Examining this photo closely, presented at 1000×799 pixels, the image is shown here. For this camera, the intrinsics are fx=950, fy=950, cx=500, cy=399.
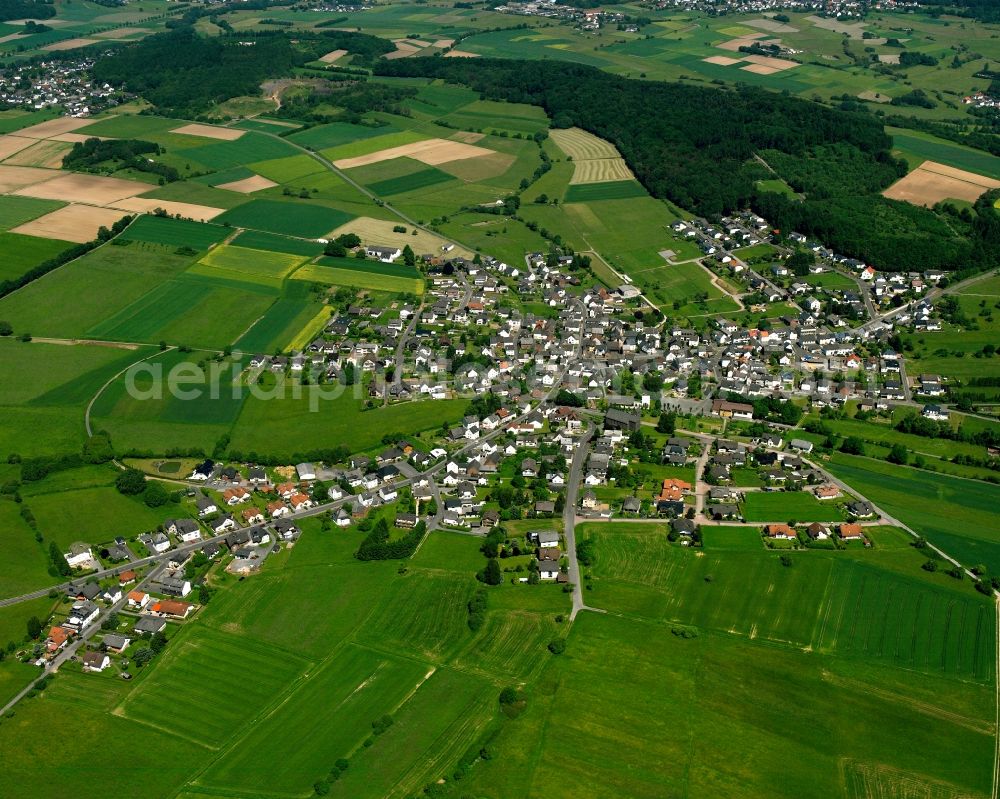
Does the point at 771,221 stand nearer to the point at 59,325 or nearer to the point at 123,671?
the point at 59,325

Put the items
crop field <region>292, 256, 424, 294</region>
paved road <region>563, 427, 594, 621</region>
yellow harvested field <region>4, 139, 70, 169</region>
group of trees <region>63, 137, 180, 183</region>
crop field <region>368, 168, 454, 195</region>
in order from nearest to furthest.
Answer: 1. paved road <region>563, 427, 594, 621</region>
2. crop field <region>292, 256, 424, 294</region>
3. crop field <region>368, 168, 454, 195</region>
4. group of trees <region>63, 137, 180, 183</region>
5. yellow harvested field <region>4, 139, 70, 169</region>

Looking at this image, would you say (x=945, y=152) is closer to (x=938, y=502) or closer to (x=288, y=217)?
(x=938, y=502)

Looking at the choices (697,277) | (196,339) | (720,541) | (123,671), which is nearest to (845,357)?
(697,277)

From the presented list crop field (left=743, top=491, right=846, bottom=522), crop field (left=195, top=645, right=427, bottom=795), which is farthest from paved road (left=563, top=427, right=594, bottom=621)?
crop field (left=743, top=491, right=846, bottom=522)

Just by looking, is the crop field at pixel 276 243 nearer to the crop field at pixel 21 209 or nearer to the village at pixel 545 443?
the village at pixel 545 443

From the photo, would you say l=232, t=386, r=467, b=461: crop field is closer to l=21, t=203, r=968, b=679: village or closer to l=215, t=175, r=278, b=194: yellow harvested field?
l=21, t=203, r=968, b=679: village

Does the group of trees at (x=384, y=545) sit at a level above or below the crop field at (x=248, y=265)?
below

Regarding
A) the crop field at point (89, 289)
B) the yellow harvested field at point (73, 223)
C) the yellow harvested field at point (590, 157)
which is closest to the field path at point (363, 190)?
the yellow harvested field at point (590, 157)
